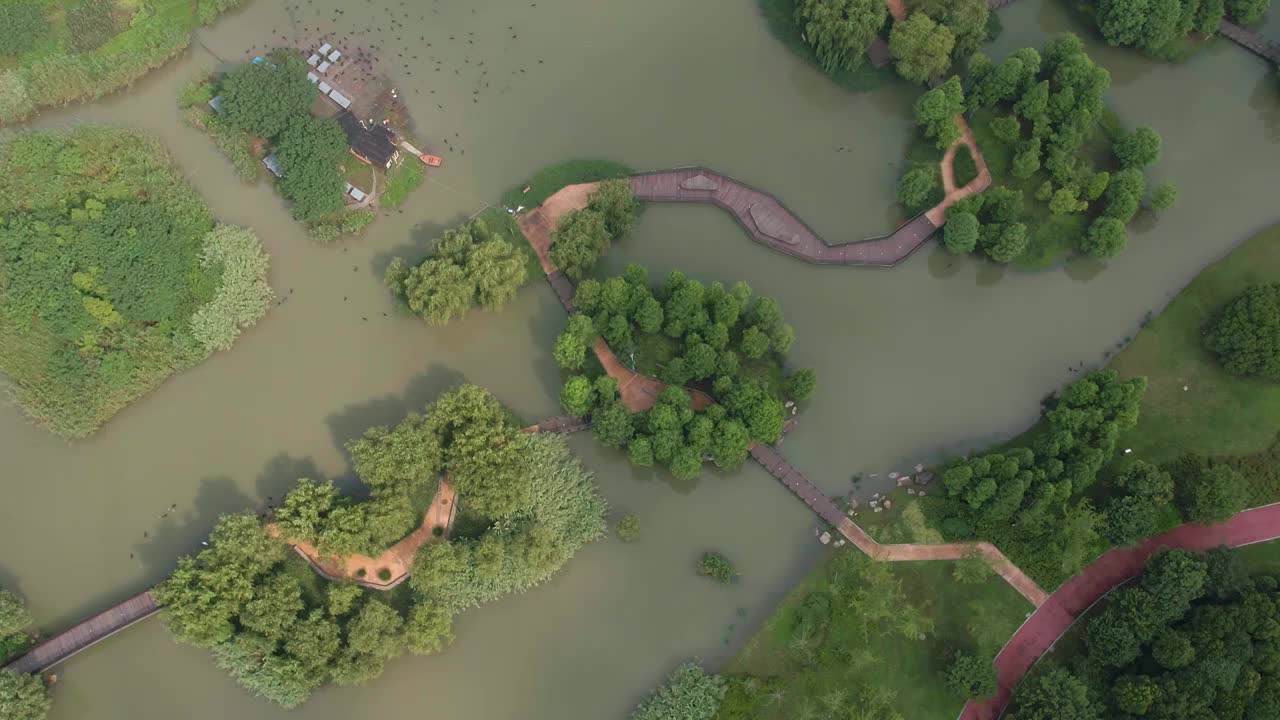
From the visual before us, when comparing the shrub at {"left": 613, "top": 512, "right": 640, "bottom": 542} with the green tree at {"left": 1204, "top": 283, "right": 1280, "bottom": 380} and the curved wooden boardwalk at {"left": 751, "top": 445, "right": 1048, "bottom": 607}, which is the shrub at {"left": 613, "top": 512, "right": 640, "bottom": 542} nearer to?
the curved wooden boardwalk at {"left": 751, "top": 445, "right": 1048, "bottom": 607}

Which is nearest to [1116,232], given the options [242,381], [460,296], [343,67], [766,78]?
[766,78]

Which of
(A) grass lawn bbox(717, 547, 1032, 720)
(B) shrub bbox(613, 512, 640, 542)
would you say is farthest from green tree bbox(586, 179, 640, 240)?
(A) grass lawn bbox(717, 547, 1032, 720)

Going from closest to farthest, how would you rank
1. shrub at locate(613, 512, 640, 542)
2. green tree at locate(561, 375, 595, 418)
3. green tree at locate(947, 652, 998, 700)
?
green tree at locate(947, 652, 998, 700) < green tree at locate(561, 375, 595, 418) < shrub at locate(613, 512, 640, 542)

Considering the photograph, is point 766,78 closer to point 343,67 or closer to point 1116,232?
point 1116,232

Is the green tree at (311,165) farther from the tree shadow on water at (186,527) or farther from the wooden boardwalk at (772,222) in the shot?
the wooden boardwalk at (772,222)

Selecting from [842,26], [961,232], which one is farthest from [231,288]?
[961,232]

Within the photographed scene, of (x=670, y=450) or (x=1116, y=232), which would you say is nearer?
(x=670, y=450)
